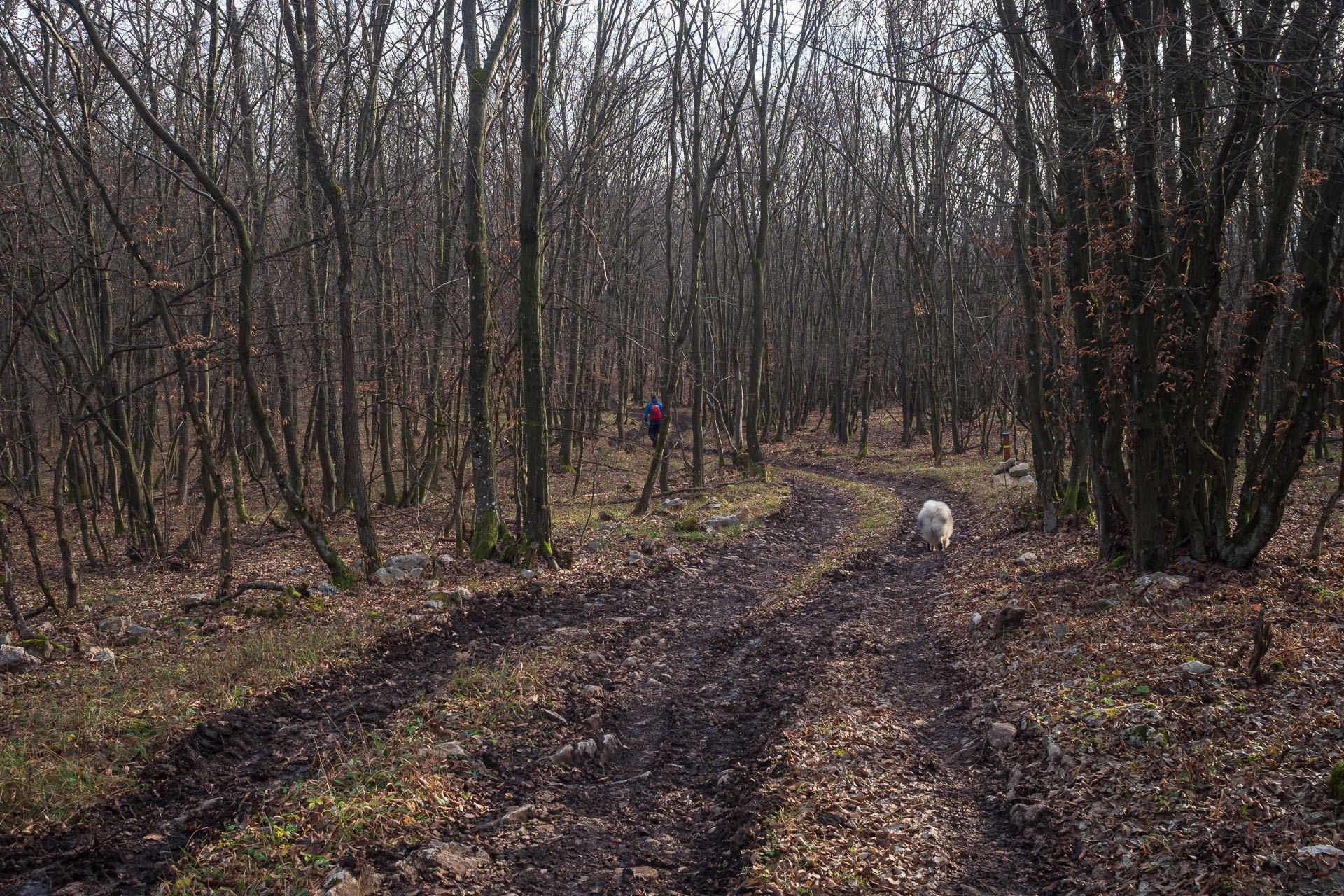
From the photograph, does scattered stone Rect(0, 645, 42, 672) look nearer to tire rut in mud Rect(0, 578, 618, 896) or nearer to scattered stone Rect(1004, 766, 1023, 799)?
tire rut in mud Rect(0, 578, 618, 896)

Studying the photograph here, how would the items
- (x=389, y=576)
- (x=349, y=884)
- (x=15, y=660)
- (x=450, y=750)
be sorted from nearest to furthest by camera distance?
(x=349, y=884) < (x=450, y=750) < (x=15, y=660) < (x=389, y=576)

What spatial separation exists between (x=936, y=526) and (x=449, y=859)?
9.11 metres

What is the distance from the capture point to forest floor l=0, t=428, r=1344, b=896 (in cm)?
388

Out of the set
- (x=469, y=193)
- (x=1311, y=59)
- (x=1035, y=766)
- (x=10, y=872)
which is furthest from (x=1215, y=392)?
(x=10, y=872)

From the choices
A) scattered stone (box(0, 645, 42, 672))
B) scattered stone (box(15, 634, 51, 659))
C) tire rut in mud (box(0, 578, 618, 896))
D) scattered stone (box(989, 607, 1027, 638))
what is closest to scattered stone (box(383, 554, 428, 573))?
tire rut in mud (box(0, 578, 618, 896))

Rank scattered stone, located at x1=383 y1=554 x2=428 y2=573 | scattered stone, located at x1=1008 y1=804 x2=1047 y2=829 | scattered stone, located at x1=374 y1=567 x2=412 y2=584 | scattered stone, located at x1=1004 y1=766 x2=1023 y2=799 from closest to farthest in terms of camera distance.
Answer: scattered stone, located at x1=1008 y1=804 x2=1047 y2=829, scattered stone, located at x1=1004 y1=766 x2=1023 y2=799, scattered stone, located at x1=374 y1=567 x2=412 y2=584, scattered stone, located at x1=383 y1=554 x2=428 y2=573

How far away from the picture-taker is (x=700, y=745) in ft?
18.2

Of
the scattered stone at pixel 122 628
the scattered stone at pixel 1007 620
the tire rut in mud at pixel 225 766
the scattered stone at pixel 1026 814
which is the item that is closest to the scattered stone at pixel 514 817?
the tire rut in mud at pixel 225 766

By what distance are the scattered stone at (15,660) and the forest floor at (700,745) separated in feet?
0.75

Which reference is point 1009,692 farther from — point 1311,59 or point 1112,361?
point 1311,59

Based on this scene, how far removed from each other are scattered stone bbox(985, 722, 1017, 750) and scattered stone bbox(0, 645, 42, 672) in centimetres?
770

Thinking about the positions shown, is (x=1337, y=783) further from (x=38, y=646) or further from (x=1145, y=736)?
(x=38, y=646)

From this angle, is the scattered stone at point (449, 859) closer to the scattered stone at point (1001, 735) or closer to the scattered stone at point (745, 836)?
the scattered stone at point (745, 836)

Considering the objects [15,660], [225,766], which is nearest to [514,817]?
[225,766]
